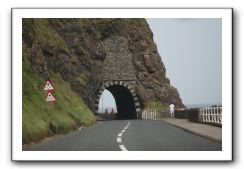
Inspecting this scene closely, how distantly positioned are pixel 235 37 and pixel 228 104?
82.9 inches

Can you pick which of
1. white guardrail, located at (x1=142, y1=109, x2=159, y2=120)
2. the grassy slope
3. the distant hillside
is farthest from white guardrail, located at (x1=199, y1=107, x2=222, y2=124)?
white guardrail, located at (x1=142, y1=109, x2=159, y2=120)

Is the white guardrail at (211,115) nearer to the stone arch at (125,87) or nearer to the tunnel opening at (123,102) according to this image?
the stone arch at (125,87)

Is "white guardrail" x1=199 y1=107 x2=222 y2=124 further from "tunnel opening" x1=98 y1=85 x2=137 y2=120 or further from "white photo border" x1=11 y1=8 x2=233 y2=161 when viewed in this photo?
"tunnel opening" x1=98 y1=85 x2=137 y2=120

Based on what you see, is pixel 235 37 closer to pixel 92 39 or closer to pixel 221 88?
pixel 221 88

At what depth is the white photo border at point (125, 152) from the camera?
1648 cm

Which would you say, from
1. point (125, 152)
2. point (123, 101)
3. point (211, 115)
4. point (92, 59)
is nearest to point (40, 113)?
point (125, 152)

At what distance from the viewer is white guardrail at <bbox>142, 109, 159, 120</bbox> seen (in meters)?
60.2

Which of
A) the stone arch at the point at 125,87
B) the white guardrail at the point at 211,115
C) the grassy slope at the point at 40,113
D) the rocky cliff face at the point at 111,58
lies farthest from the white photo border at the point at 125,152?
the stone arch at the point at 125,87

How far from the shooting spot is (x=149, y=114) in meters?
61.8

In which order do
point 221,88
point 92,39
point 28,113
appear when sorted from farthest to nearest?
point 92,39, point 28,113, point 221,88

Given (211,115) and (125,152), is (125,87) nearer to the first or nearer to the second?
(211,115)

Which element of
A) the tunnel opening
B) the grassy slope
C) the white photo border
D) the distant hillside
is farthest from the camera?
the tunnel opening

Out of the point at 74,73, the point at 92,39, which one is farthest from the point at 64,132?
the point at 92,39

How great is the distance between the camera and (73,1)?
57.3 ft
